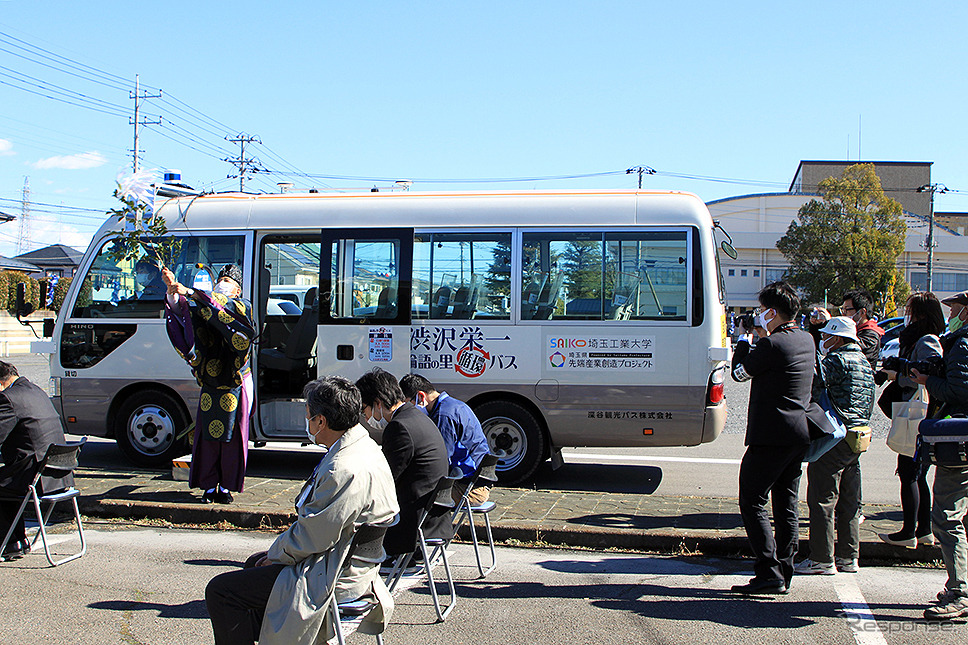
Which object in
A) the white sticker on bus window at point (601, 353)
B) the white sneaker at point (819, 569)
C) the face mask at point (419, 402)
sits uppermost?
the white sticker on bus window at point (601, 353)

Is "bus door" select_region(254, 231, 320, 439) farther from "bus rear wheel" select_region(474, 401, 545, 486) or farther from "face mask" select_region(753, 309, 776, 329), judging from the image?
"face mask" select_region(753, 309, 776, 329)

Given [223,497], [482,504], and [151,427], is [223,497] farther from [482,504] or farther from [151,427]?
[482,504]

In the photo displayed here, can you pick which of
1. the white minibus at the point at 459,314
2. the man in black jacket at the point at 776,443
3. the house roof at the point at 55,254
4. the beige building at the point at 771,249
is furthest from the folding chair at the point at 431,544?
the beige building at the point at 771,249

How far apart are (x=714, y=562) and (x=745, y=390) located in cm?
1447

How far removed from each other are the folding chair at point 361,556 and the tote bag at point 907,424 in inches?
161

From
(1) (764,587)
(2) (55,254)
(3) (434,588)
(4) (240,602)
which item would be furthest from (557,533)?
(2) (55,254)

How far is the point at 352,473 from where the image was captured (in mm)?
3469

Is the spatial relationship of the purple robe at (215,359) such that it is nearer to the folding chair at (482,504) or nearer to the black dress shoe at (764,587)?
the folding chair at (482,504)

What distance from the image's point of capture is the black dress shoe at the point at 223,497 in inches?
288

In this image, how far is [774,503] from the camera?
5.32 meters

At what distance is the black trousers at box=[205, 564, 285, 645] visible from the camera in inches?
141

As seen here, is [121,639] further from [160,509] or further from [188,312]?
[188,312]

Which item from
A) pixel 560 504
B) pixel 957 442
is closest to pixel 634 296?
pixel 560 504

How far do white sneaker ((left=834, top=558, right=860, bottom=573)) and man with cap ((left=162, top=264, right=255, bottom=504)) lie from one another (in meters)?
5.08
